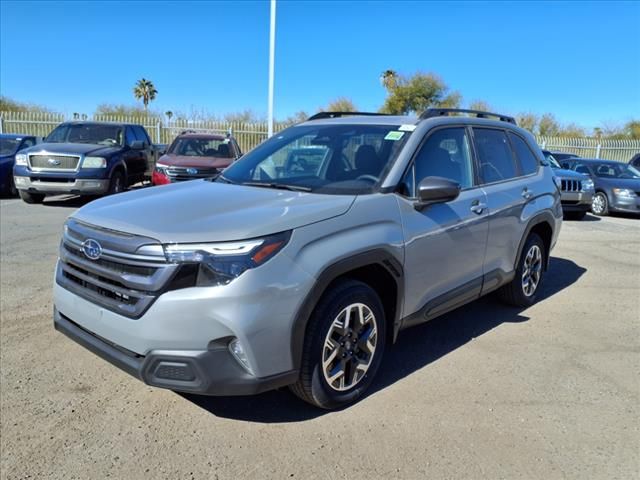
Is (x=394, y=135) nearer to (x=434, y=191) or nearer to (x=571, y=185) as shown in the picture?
(x=434, y=191)

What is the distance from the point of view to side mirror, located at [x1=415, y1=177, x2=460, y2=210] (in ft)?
11.1

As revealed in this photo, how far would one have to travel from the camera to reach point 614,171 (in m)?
14.3

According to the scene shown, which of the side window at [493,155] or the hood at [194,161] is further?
the hood at [194,161]

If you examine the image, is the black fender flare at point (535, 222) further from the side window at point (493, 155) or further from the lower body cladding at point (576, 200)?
the lower body cladding at point (576, 200)

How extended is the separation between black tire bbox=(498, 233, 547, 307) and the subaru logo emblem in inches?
150

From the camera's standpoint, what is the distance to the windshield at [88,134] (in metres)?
11.9

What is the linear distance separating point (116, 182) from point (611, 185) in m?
12.6

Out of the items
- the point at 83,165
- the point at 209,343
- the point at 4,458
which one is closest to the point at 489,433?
the point at 209,343

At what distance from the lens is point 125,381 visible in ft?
11.6

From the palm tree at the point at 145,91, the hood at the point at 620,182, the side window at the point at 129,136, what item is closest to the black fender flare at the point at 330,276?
the side window at the point at 129,136

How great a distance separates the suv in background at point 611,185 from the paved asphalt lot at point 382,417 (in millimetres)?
10333

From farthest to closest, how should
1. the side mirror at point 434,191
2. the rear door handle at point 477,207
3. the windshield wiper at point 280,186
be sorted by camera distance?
the rear door handle at point 477,207, the windshield wiper at point 280,186, the side mirror at point 434,191

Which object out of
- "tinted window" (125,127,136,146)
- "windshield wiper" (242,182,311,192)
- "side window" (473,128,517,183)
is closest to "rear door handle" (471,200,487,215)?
"side window" (473,128,517,183)

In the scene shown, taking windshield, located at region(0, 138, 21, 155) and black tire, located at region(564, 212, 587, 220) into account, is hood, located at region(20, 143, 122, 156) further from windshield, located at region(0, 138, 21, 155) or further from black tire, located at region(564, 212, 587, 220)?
black tire, located at region(564, 212, 587, 220)
